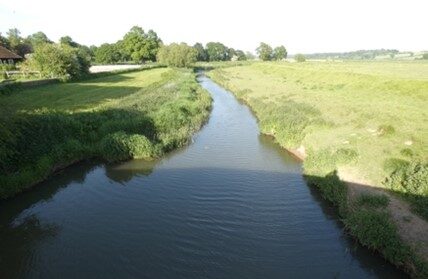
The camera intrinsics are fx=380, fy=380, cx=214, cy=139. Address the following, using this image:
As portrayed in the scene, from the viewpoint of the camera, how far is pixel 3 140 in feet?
67.7

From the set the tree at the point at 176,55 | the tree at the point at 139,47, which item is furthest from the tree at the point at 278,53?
the tree at the point at 176,55

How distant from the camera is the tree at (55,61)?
55.4m

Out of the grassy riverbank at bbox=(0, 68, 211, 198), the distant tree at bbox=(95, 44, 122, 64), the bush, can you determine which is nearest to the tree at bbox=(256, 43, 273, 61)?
the distant tree at bbox=(95, 44, 122, 64)

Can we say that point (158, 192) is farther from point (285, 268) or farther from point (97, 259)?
point (285, 268)

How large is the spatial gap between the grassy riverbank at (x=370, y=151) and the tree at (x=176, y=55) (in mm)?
61786

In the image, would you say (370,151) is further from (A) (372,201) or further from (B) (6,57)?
(B) (6,57)

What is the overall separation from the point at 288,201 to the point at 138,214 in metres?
7.73

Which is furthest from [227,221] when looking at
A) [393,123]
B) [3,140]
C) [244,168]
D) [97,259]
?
[393,123]

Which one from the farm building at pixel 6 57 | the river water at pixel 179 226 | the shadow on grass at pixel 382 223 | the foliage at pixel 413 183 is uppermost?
the farm building at pixel 6 57

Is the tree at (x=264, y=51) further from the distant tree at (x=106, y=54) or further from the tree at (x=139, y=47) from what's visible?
the distant tree at (x=106, y=54)

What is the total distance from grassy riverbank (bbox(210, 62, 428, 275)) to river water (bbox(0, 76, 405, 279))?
0.94m

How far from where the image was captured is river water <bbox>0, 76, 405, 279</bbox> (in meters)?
14.3

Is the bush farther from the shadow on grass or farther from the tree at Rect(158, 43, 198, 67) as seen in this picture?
the tree at Rect(158, 43, 198, 67)

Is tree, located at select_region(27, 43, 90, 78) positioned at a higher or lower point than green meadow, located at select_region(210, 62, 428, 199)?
higher
